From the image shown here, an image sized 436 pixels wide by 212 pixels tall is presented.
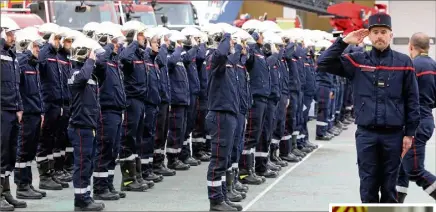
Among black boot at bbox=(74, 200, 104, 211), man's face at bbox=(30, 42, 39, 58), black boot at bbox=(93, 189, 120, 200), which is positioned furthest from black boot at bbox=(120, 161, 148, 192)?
man's face at bbox=(30, 42, 39, 58)

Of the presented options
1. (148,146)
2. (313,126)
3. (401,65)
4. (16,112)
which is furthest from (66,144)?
(313,126)

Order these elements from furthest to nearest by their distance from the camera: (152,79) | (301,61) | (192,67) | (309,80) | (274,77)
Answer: (309,80), (301,61), (192,67), (274,77), (152,79)

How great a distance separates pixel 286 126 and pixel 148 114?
12.2 feet

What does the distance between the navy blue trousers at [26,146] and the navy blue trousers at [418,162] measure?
4.53 meters

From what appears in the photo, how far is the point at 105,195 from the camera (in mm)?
12602

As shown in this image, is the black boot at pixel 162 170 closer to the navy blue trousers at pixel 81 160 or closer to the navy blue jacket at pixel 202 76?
the navy blue jacket at pixel 202 76

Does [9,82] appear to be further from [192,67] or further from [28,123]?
[192,67]

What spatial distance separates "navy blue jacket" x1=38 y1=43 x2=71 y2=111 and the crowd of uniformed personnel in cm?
2

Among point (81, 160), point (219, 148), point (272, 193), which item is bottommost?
point (272, 193)

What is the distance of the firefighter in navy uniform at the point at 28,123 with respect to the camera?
1262 centimetres

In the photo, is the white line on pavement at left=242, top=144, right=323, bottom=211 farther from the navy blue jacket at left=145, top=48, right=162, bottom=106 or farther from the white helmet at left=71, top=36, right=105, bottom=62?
the white helmet at left=71, top=36, right=105, bottom=62

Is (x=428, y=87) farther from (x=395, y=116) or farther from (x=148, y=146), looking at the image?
(x=148, y=146)

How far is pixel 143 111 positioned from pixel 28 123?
1.72m

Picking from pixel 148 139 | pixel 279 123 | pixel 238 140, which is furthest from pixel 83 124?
pixel 279 123
